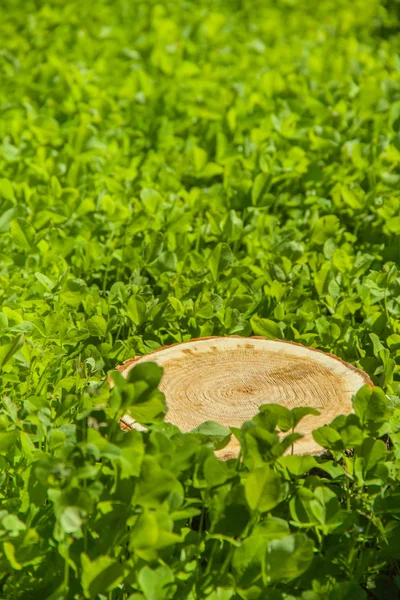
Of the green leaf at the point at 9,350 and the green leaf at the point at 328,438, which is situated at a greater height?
the green leaf at the point at 9,350

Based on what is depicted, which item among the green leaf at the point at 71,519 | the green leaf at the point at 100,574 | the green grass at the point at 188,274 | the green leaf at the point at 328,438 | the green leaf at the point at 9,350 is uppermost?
the green leaf at the point at 9,350

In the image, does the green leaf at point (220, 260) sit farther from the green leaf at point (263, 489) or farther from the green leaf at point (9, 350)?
the green leaf at point (263, 489)

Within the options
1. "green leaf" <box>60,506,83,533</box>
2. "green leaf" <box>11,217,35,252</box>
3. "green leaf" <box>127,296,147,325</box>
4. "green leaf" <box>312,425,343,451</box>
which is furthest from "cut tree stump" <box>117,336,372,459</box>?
"green leaf" <box>11,217,35,252</box>

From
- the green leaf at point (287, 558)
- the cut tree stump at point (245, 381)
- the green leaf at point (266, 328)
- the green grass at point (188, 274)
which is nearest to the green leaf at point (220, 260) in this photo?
the green grass at point (188, 274)

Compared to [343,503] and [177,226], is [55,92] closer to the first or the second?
[177,226]

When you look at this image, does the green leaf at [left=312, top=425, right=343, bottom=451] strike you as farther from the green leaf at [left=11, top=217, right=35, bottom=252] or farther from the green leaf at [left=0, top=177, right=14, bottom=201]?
the green leaf at [left=0, top=177, right=14, bottom=201]

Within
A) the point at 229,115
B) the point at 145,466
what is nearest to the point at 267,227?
the point at 229,115
